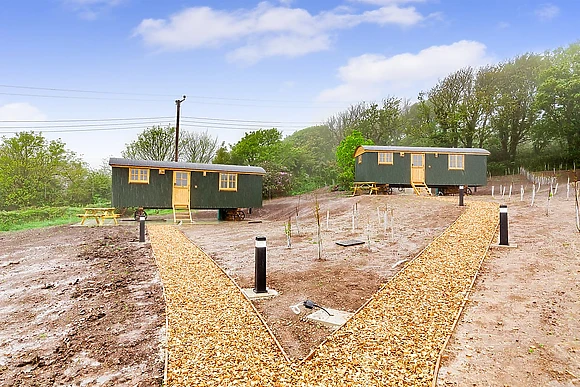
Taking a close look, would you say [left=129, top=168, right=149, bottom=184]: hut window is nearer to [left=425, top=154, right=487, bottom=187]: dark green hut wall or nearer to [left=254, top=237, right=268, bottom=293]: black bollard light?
[left=254, top=237, right=268, bottom=293]: black bollard light

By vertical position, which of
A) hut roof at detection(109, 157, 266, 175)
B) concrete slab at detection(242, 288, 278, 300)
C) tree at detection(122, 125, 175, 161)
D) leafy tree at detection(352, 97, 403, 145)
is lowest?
concrete slab at detection(242, 288, 278, 300)

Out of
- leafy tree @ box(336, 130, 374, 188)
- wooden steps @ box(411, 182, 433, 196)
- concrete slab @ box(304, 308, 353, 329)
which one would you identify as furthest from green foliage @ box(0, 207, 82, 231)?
wooden steps @ box(411, 182, 433, 196)

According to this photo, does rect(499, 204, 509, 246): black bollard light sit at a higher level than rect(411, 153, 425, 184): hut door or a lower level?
lower

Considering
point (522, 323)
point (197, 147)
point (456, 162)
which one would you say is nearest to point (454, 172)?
point (456, 162)

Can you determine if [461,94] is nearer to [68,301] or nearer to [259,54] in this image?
[259,54]

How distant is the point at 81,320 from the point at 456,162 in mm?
17973

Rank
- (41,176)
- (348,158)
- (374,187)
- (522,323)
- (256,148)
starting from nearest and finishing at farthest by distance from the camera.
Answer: (522,323) < (374,187) < (41,176) < (348,158) < (256,148)

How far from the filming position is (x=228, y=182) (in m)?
15.3

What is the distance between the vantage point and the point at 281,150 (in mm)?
26641

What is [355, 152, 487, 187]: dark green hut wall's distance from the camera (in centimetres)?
1755

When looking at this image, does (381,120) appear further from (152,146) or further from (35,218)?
(35,218)

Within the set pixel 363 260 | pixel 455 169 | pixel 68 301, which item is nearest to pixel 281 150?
pixel 455 169

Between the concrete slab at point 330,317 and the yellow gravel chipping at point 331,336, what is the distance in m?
0.12

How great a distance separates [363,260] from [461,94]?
23756 mm
